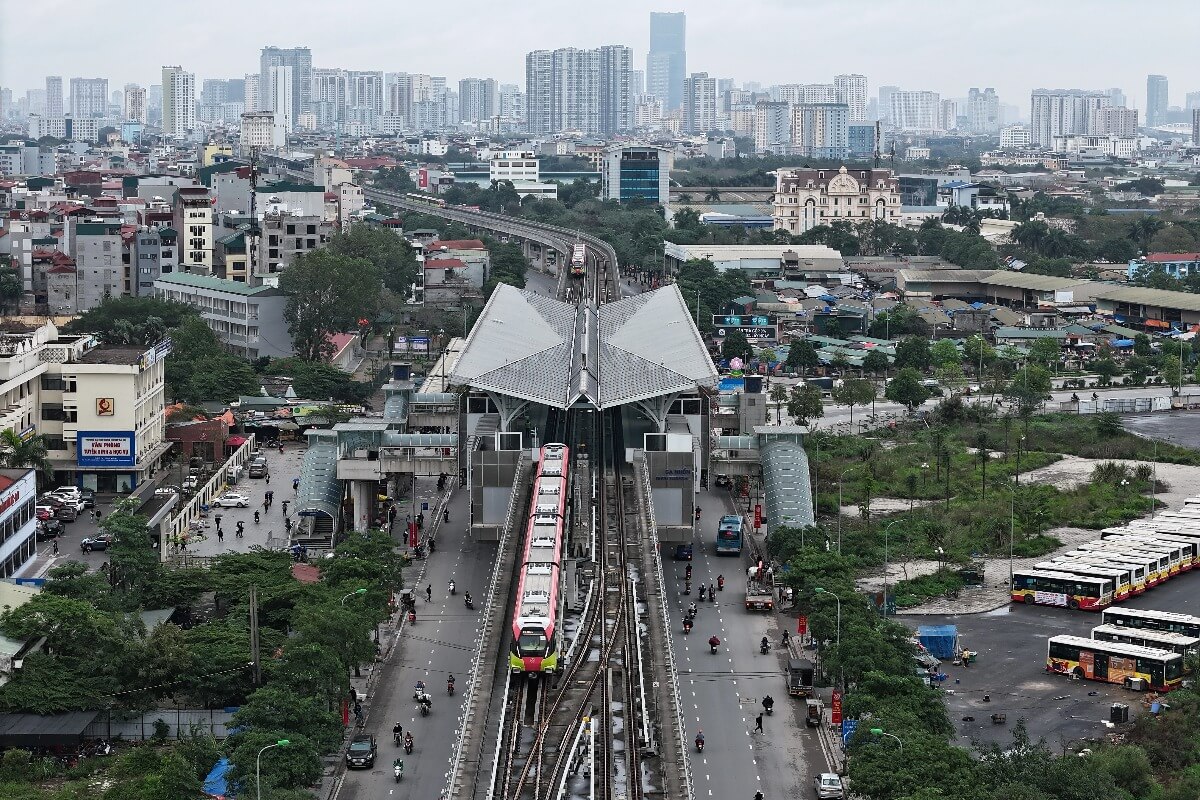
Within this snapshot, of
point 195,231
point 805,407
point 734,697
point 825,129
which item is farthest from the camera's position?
point 825,129

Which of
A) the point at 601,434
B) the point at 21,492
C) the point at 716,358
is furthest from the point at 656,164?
the point at 21,492

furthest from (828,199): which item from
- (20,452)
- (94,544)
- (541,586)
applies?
(541,586)

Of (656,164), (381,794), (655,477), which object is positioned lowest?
(381,794)

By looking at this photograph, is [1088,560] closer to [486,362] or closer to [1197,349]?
[486,362]

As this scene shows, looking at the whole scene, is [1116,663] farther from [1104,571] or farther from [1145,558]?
[1145,558]

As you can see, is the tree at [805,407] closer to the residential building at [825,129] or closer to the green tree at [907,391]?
the green tree at [907,391]
